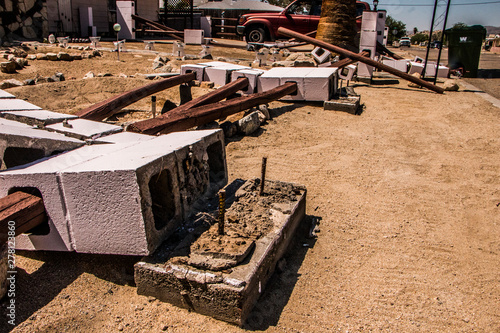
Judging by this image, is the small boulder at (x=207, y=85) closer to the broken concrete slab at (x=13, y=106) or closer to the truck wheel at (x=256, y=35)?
the broken concrete slab at (x=13, y=106)

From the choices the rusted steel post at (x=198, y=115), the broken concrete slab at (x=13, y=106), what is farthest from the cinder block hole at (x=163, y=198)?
the broken concrete slab at (x=13, y=106)

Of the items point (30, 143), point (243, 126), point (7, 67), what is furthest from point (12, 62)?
point (30, 143)

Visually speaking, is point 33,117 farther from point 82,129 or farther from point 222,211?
point 222,211

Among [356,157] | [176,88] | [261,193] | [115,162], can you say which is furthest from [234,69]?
[115,162]

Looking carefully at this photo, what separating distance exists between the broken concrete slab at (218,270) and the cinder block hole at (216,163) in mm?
659

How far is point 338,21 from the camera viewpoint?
13.5 metres

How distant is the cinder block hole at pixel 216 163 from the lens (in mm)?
3832

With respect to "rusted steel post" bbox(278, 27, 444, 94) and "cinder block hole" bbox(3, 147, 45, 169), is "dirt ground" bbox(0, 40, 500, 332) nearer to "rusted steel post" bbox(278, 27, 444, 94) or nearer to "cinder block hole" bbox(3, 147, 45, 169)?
"cinder block hole" bbox(3, 147, 45, 169)

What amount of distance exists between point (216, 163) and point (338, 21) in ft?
36.6

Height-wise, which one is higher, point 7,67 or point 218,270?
point 7,67

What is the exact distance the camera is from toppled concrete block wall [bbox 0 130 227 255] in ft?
8.75

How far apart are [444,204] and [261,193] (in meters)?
2.02

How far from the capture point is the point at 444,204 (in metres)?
4.33

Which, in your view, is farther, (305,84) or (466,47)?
(466,47)
